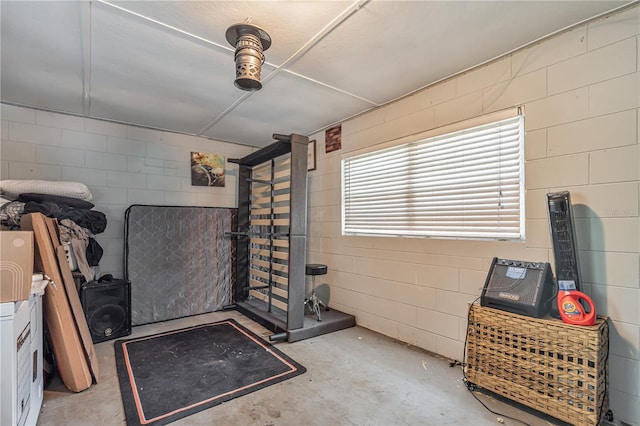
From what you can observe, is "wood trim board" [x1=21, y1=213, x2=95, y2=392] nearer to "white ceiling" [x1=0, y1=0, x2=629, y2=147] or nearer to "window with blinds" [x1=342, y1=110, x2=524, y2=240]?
"white ceiling" [x1=0, y1=0, x2=629, y2=147]

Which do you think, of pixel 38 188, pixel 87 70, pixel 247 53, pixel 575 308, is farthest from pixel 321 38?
pixel 38 188

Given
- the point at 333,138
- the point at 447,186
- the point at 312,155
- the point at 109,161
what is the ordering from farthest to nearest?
the point at 312,155, the point at 333,138, the point at 109,161, the point at 447,186

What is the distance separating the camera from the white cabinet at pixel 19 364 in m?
1.47

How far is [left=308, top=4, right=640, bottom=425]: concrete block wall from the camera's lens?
1833mm

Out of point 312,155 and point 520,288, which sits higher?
point 312,155

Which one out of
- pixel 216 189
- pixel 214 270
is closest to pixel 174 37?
pixel 216 189

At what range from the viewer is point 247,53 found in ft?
6.28

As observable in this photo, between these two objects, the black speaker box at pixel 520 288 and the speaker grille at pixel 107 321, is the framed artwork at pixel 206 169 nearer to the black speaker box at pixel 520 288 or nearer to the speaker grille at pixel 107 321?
the speaker grille at pixel 107 321

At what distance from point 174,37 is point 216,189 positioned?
2.68 meters

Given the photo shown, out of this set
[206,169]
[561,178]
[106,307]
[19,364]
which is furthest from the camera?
[206,169]

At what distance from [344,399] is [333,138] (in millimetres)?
2919

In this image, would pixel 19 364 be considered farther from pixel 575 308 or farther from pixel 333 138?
pixel 333 138

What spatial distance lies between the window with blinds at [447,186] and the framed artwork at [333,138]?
34 centimetres

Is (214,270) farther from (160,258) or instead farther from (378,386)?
(378,386)
